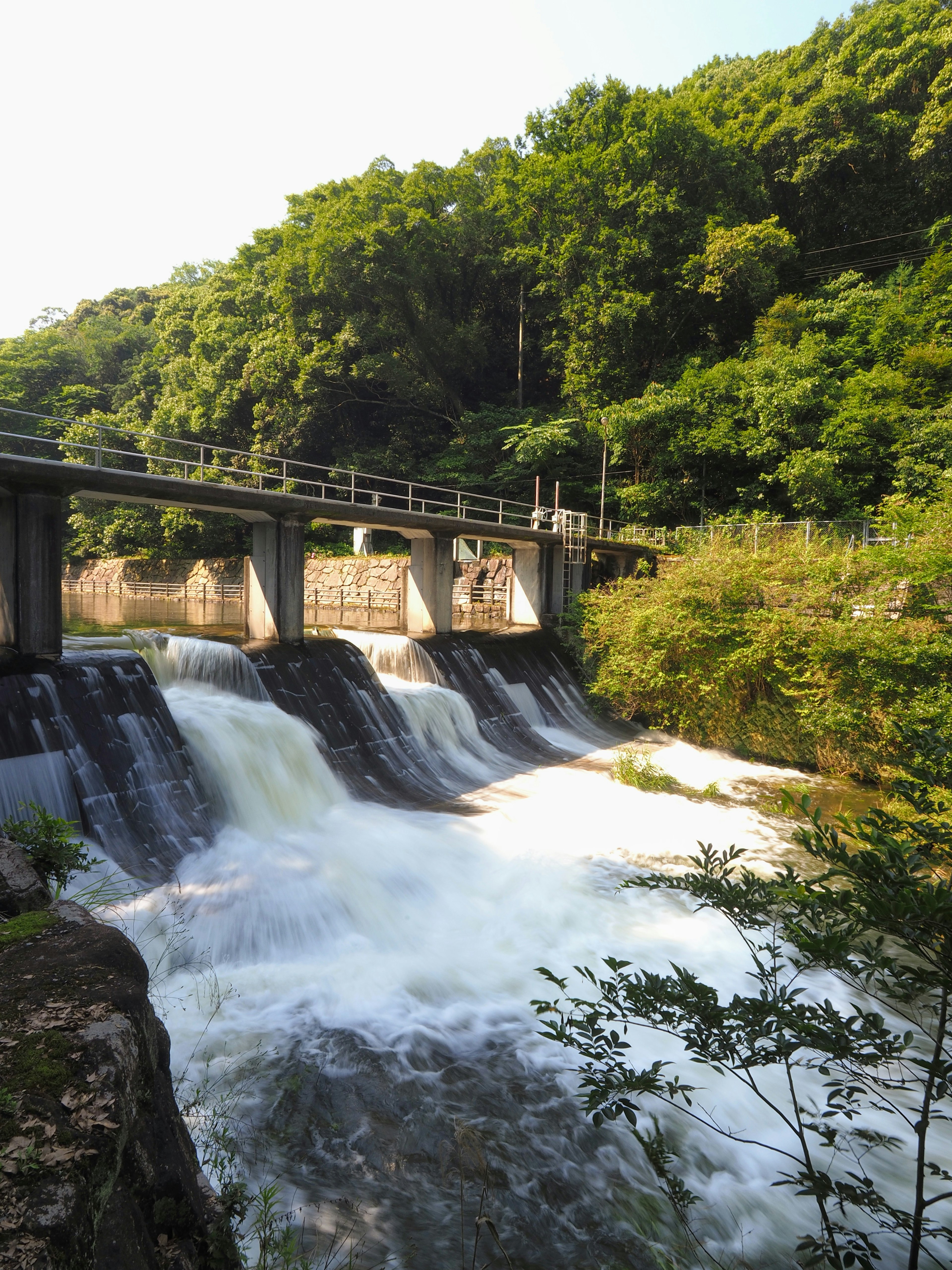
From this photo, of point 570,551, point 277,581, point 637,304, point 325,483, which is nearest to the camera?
point 277,581

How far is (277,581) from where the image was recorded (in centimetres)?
1393

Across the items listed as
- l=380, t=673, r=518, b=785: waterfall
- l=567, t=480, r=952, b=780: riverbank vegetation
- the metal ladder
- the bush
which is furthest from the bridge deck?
the bush

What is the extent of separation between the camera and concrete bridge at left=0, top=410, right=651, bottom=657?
31.6 ft

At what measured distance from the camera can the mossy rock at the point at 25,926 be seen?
261cm

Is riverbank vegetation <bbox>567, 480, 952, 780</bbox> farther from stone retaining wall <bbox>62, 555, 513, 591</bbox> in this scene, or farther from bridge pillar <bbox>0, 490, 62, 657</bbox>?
bridge pillar <bbox>0, 490, 62, 657</bbox>

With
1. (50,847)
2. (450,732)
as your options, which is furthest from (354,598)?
(50,847)

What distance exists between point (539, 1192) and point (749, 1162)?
151cm

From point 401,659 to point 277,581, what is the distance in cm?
→ 364

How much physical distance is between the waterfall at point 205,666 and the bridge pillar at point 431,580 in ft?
21.3

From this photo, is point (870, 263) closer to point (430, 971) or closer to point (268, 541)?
point (268, 541)

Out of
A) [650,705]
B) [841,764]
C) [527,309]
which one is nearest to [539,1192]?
[841,764]

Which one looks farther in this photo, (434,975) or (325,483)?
(325,483)

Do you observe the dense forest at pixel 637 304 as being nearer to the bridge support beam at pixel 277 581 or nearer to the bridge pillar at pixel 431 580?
the bridge pillar at pixel 431 580

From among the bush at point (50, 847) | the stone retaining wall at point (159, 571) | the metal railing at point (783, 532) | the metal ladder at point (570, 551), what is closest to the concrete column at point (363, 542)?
the stone retaining wall at point (159, 571)
